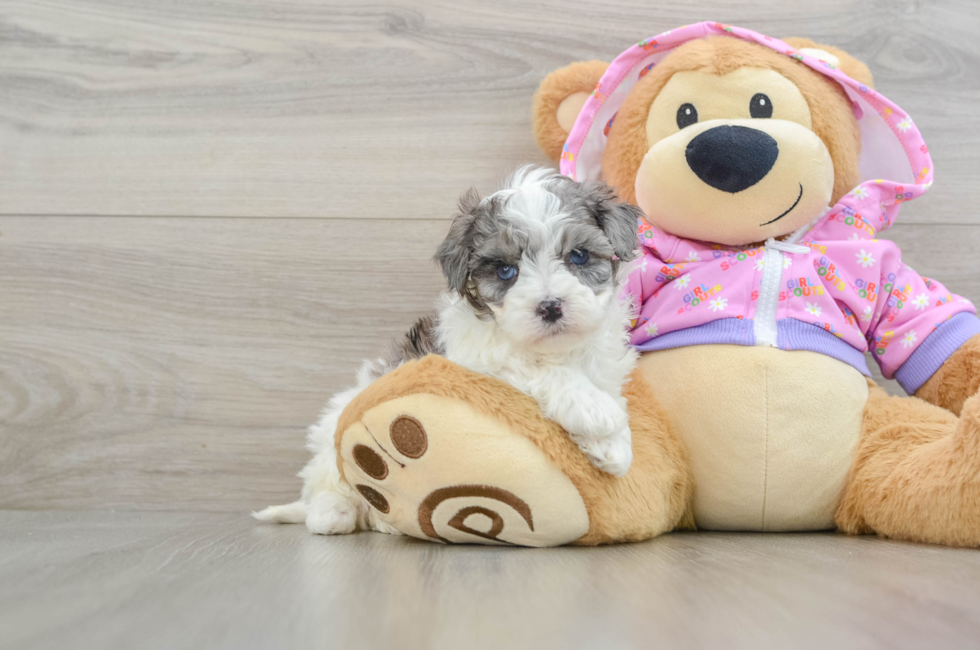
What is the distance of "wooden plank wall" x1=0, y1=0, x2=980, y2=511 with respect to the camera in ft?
6.24

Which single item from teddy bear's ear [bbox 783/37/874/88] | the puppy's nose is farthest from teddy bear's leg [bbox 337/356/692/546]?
teddy bear's ear [bbox 783/37/874/88]

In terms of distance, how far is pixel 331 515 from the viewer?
4.80 ft

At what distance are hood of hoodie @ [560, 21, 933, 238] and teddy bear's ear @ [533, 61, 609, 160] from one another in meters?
0.06

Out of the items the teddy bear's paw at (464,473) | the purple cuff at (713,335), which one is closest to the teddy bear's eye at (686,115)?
the purple cuff at (713,335)

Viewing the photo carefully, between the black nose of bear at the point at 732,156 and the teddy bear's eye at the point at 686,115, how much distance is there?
10 cm

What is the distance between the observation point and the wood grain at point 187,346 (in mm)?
1902

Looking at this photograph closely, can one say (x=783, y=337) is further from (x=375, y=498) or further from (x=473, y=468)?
(x=375, y=498)

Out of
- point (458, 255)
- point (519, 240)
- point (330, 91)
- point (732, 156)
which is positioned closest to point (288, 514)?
point (458, 255)

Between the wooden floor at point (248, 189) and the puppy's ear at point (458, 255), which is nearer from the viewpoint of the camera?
the puppy's ear at point (458, 255)

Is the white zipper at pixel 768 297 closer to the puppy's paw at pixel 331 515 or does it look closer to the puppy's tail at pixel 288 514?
the puppy's paw at pixel 331 515

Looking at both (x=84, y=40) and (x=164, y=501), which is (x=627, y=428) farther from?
(x=84, y=40)

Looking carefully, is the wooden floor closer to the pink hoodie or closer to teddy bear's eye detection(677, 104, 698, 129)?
the pink hoodie

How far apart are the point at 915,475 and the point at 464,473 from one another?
82cm

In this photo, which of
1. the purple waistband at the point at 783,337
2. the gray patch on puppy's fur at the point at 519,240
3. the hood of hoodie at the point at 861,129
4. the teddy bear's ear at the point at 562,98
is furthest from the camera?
the teddy bear's ear at the point at 562,98
